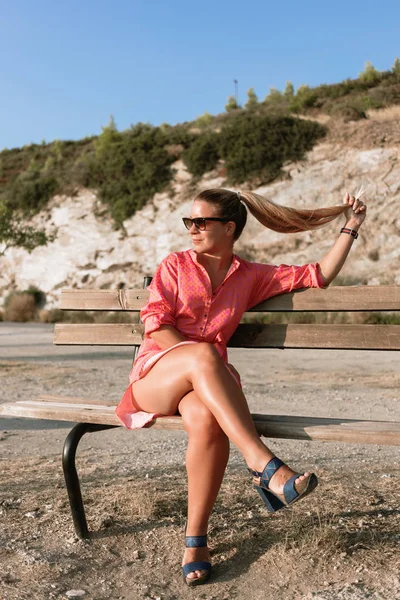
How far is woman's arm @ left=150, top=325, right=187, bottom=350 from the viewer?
324cm

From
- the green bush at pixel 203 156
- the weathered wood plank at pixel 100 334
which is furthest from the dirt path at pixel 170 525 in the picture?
the green bush at pixel 203 156

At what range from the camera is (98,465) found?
182 inches

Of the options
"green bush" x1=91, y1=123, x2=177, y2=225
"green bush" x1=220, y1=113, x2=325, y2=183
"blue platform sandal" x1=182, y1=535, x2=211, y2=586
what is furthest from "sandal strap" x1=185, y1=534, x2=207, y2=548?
"green bush" x1=91, y1=123, x2=177, y2=225

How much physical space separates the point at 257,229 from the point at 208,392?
66.2 feet

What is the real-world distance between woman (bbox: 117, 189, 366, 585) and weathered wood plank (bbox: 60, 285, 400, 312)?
53 millimetres

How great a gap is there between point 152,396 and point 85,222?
907 inches

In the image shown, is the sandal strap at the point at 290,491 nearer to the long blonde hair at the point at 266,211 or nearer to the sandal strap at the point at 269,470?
the sandal strap at the point at 269,470

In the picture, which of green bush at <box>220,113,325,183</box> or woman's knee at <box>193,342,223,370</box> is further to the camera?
green bush at <box>220,113,325,183</box>

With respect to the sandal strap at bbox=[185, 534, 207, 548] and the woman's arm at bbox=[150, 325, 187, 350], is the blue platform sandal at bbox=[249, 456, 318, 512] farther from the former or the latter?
the woman's arm at bbox=[150, 325, 187, 350]

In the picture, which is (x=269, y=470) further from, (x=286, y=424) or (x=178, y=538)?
(x=178, y=538)

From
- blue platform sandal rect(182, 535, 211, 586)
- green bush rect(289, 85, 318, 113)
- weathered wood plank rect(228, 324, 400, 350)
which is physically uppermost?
green bush rect(289, 85, 318, 113)

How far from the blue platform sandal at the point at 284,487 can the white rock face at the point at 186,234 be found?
58.9ft

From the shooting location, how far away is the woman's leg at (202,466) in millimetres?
2855

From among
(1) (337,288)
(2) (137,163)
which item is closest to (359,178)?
(2) (137,163)
